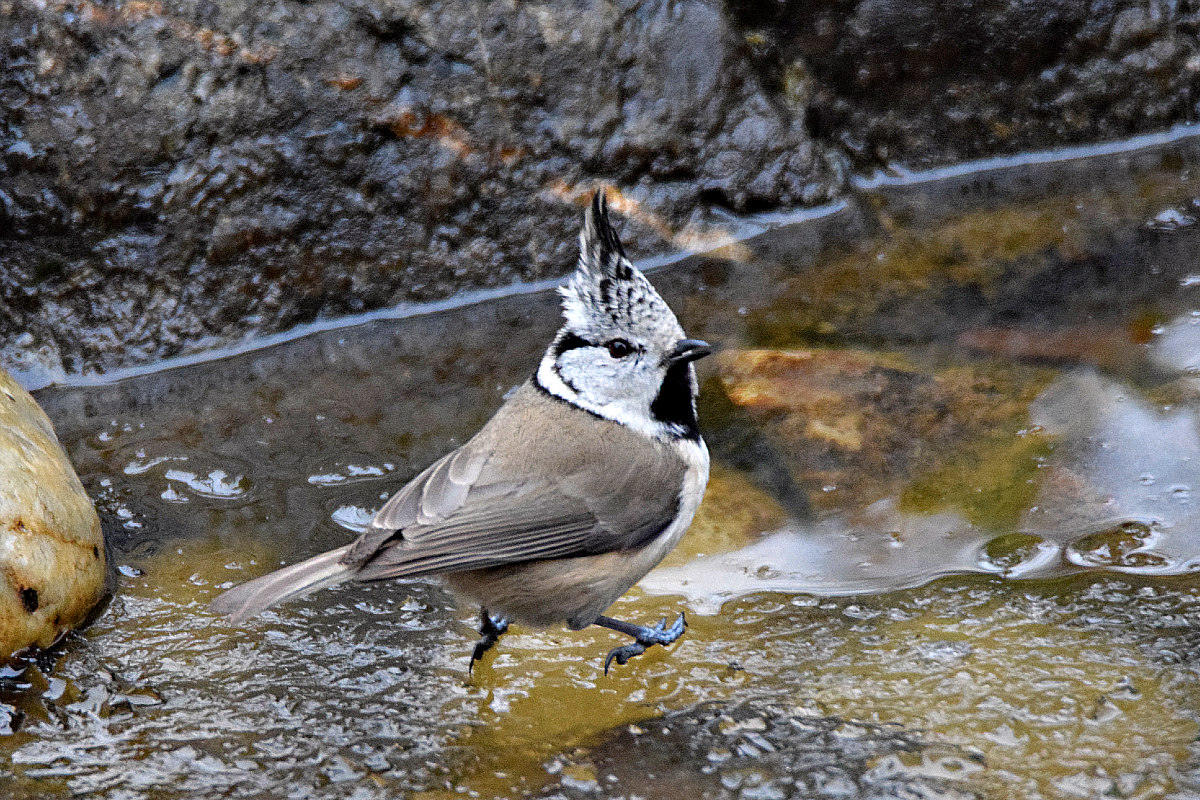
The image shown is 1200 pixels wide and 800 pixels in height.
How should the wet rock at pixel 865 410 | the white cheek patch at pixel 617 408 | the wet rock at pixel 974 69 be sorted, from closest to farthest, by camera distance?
the white cheek patch at pixel 617 408, the wet rock at pixel 865 410, the wet rock at pixel 974 69

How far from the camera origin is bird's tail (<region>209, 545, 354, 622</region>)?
318 cm

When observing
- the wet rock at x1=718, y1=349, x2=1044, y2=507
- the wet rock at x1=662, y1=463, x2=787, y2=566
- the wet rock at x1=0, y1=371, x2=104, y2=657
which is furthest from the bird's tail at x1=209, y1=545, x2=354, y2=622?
the wet rock at x1=718, y1=349, x2=1044, y2=507

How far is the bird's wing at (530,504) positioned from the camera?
335 centimetres

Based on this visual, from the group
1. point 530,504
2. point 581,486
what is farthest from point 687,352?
point 530,504

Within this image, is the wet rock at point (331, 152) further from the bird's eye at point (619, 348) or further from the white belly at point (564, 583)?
the white belly at point (564, 583)

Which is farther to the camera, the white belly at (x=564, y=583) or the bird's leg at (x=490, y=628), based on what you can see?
the bird's leg at (x=490, y=628)

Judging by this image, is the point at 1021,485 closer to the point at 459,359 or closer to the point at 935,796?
the point at 935,796

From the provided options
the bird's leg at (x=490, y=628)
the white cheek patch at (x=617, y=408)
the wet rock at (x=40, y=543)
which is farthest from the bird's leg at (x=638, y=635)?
the wet rock at (x=40, y=543)

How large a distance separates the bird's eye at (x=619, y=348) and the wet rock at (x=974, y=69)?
274 centimetres

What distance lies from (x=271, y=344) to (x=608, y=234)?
7.63 feet

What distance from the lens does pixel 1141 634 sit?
3.23 metres

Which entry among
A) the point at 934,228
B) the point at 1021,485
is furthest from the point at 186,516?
the point at 934,228

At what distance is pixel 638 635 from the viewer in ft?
11.8

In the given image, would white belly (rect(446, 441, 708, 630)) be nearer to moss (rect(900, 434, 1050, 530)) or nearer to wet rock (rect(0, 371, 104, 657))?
moss (rect(900, 434, 1050, 530))
